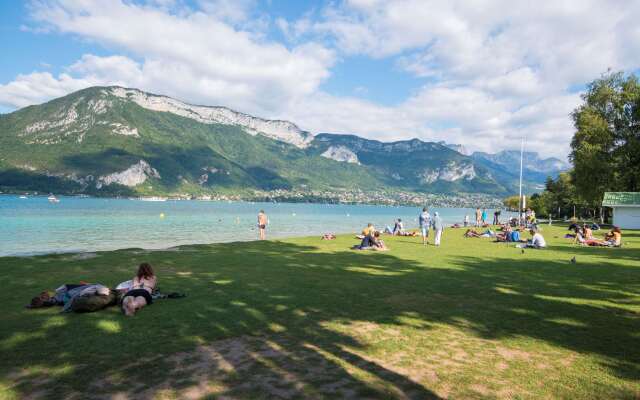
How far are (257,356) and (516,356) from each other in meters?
4.03

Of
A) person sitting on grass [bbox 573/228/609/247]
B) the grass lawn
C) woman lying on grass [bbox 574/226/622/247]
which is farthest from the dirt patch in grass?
person sitting on grass [bbox 573/228/609/247]

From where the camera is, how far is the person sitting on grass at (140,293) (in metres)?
8.97

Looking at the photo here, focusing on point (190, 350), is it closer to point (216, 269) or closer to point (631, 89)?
point (216, 269)

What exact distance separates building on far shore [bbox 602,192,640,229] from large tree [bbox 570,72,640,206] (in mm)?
3506

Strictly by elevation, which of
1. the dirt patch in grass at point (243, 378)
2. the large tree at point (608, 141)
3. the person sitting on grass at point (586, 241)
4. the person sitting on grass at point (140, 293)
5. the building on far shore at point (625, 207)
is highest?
the large tree at point (608, 141)

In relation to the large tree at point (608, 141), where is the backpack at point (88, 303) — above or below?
below

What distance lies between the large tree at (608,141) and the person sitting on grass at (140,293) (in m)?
54.8

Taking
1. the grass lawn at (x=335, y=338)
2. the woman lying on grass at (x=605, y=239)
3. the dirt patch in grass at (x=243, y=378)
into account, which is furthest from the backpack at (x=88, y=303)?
the woman lying on grass at (x=605, y=239)

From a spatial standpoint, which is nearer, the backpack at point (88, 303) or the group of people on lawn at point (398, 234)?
the backpack at point (88, 303)

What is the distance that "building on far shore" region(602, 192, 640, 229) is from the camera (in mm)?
47844

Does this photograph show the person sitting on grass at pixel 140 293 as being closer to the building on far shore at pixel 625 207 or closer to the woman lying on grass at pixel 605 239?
the woman lying on grass at pixel 605 239

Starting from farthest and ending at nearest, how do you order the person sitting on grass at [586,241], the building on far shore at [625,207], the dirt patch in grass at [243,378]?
the building on far shore at [625,207] → the person sitting on grass at [586,241] → the dirt patch in grass at [243,378]

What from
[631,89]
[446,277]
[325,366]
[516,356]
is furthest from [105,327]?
[631,89]

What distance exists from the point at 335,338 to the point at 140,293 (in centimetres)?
497
